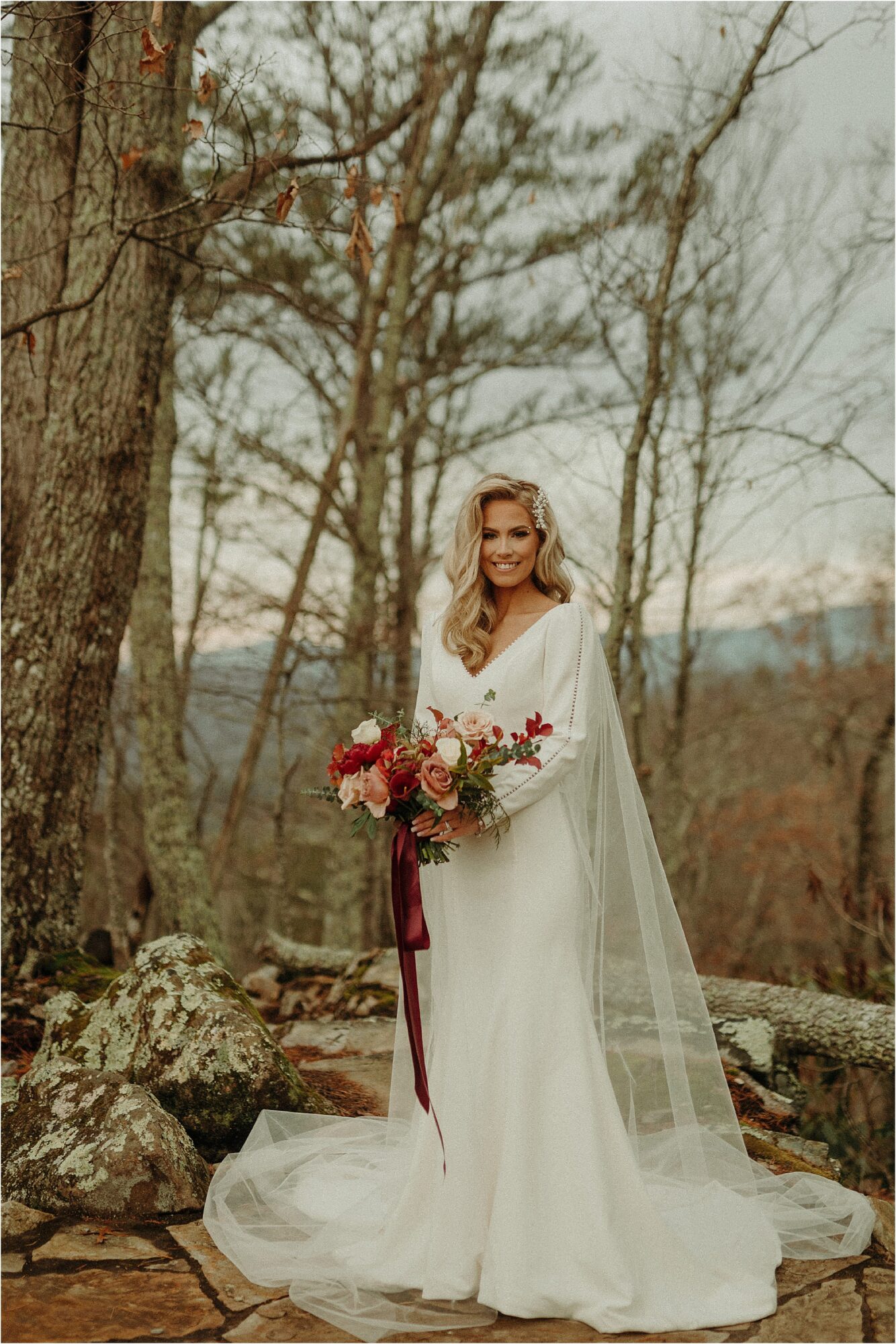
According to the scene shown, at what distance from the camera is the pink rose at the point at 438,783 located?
3.35m

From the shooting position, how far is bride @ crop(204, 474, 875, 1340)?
3.33 metres

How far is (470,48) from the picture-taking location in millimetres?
10672

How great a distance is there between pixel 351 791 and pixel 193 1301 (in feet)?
5.34

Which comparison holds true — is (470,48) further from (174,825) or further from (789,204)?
(174,825)

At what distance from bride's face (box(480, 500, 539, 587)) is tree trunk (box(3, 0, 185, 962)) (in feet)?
10.1

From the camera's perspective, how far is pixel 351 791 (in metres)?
3.45

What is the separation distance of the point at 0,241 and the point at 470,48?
6272 mm

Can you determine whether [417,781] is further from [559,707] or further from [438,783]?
[559,707]

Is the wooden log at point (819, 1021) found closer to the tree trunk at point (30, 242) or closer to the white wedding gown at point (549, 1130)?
the white wedding gown at point (549, 1130)

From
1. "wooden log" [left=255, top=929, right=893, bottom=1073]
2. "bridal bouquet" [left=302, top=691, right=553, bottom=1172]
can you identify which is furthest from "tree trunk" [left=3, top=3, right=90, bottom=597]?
"wooden log" [left=255, top=929, right=893, bottom=1073]

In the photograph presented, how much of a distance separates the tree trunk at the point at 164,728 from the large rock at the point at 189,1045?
3.92 meters

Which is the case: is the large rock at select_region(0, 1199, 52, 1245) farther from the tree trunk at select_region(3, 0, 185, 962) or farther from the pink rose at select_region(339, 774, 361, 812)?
the tree trunk at select_region(3, 0, 185, 962)

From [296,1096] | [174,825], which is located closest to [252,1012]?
[296,1096]

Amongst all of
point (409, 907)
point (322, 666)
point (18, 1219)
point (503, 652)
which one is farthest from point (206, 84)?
point (322, 666)
